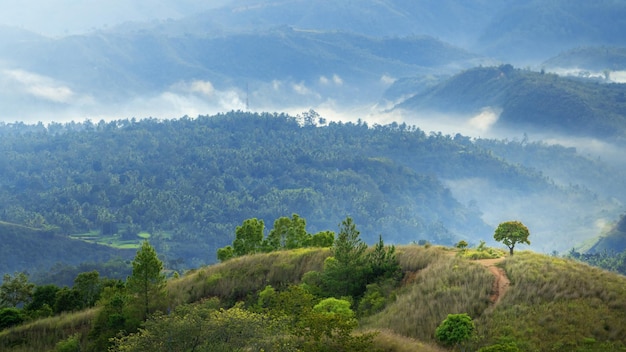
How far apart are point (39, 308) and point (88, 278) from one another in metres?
5.59

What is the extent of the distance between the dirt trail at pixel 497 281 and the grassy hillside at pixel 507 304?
0.24m

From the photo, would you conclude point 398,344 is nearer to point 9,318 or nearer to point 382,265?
point 382,265

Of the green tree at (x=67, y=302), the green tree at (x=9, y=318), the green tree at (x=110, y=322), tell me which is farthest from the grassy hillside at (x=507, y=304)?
the green tree at (x=67, y=302)

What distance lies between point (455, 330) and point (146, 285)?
2538 cm

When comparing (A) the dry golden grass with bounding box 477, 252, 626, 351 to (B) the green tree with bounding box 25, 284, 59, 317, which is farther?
(B) the green tree with bounding box 25, 284, 59, 317

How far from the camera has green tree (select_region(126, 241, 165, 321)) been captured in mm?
54562

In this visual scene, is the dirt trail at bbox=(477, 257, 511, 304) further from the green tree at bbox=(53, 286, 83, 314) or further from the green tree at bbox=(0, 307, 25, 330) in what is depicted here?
the green tree at bbox=(0, 307, 25, 330)

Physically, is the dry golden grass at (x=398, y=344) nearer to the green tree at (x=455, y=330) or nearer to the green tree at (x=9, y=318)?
the green tree at (x=455, y=330)

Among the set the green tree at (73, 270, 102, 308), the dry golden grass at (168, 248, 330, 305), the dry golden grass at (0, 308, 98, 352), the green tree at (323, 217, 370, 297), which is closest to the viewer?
the green tree at (323, 217, 370, 297)

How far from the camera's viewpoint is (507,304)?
43.5 meters

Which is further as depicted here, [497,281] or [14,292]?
[14,292]

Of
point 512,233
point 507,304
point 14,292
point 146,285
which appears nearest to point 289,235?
point 146,285

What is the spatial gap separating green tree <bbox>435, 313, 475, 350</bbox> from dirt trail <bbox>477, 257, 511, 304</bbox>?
16.1 ft

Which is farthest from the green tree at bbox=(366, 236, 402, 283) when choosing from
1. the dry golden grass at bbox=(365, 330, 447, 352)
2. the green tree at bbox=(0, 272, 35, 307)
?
the green tree at bbox=(0, 272, 35, 307)
